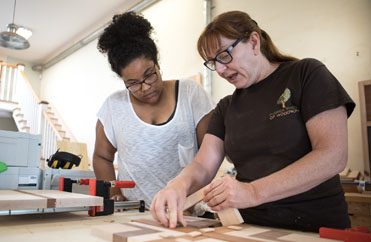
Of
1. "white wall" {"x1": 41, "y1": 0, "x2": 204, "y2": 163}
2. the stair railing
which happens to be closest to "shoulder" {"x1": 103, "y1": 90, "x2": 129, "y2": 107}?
"white wall" {"x1": 41, "y1": 0, "x2": 204, "y2": 163}

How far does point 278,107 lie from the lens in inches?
42.8

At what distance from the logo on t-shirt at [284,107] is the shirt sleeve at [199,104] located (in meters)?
0.54

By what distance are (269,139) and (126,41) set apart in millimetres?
887

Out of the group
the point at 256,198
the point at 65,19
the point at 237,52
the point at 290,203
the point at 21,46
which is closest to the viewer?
the point at 256,198

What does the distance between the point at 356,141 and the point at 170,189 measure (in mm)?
2513

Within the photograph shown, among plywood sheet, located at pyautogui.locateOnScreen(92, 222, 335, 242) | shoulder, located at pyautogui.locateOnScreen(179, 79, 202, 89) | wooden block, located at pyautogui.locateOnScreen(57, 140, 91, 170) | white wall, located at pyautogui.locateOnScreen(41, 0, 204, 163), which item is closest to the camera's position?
plywood sheet, located at pyautogui.locateOnScreen(92, 222, 335, 242)

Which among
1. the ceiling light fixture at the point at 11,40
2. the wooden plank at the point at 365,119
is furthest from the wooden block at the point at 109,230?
the ceiling light fixture at the point at 11,40

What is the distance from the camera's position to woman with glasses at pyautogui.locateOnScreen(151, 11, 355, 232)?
2.95ft

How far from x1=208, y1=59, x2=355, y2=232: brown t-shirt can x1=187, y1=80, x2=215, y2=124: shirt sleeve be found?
38 centimetres

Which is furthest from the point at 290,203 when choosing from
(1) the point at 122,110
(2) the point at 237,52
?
(1) the point at 122,110

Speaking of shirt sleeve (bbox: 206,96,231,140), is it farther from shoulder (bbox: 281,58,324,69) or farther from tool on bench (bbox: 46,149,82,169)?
tool on bench (bbox: 46,149,82,169)

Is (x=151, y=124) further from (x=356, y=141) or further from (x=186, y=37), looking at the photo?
(x=186, y=37)

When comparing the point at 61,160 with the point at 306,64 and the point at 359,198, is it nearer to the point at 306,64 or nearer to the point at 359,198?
the point at 306,64

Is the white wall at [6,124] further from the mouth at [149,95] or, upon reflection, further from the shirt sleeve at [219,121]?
the shirt sleeve at [219,121]
